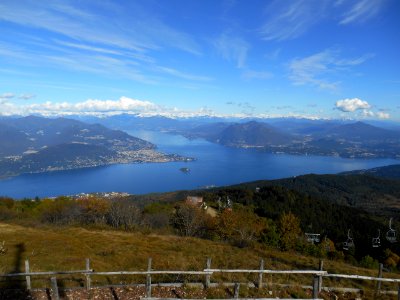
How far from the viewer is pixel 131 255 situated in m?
18.5

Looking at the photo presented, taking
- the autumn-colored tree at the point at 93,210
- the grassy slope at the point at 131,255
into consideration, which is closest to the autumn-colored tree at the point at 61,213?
the autumn-colored tree at the point at 93,210

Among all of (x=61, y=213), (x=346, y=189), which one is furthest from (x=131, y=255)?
(x=346, y=189)

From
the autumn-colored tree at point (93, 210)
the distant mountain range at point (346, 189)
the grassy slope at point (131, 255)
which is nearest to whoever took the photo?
the grassy slope at point (131, 255)

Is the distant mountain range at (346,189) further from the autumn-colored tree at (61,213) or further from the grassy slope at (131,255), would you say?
the grassy slope at (131,255)

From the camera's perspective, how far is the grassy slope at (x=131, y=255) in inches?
643

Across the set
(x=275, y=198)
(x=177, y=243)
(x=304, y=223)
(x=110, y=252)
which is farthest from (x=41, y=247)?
(x=275, y=198)

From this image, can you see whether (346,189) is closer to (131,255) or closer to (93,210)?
(93,210)

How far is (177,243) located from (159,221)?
21351 millimetres

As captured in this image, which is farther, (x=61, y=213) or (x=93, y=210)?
(x=93, y=210)

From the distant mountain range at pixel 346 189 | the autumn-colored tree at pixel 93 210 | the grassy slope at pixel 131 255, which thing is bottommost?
the distant mountain range at pixel 346 189

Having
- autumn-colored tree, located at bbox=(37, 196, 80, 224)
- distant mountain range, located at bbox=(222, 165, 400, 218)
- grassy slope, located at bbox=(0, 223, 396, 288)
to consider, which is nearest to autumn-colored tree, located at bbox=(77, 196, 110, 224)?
autumn-colored tree, located at bbox=(37, 196, 80, 224)

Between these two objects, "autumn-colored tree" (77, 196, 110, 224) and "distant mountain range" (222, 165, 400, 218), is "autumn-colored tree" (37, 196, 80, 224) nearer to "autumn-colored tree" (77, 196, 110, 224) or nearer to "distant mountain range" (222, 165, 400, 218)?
"autumn-colored tree" (77, 196, 110, 224)

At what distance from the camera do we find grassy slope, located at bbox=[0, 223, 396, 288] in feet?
53.6

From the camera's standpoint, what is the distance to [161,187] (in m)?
197
